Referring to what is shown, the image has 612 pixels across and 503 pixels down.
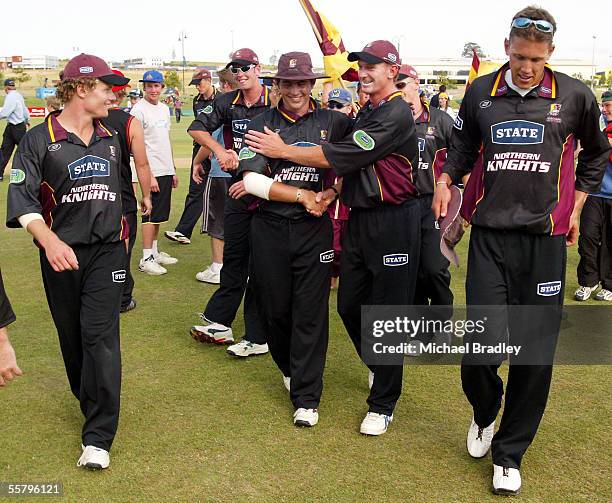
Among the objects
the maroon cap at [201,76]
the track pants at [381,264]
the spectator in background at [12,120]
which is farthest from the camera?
the spectator in background at [12,120]

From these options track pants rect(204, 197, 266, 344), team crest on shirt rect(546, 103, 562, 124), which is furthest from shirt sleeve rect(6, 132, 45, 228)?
team crest on shirt rect(546, 103, 562, 124)

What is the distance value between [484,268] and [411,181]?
930 millimetres

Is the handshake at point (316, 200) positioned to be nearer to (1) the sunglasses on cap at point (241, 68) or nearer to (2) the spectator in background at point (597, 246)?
(1) the sunglasses on cap at point (241, 68)

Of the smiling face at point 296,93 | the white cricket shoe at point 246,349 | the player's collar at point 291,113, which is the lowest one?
the white cricket shoe at point 246,349

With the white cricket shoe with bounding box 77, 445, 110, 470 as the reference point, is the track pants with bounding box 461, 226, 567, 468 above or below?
above

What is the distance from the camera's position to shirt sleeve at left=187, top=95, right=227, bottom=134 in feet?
21.9

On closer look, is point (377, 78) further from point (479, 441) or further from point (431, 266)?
point (479, 441)

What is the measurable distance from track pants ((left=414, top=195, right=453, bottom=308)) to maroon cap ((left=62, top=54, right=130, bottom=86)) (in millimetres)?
2787

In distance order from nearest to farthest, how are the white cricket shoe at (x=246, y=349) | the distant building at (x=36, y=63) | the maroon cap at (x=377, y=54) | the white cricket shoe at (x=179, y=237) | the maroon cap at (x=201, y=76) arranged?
the maroon cap at (x=377, y=54)
the white cricket shoe at (x=246, y=349)
the maroon cap at (x=201, y=76)
the white cricket shoe at (x=179, y=237)
the distant building at (x=36, y=63)

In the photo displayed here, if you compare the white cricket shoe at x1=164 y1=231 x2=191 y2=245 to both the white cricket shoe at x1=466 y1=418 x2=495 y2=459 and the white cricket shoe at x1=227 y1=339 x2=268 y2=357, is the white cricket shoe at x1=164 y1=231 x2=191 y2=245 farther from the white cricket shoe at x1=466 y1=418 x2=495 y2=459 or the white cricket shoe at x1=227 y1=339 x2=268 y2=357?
the white cricket shoe at x1=466 y1=418 x2=495 y2=459

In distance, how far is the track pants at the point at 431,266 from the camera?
243 inches

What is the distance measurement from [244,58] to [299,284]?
2.42 m

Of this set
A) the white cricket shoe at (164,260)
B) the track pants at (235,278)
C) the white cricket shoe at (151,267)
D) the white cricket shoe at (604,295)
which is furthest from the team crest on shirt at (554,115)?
the white cricket shoe at (164,260)

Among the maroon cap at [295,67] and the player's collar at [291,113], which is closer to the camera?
the maroon cap at [295,67]
